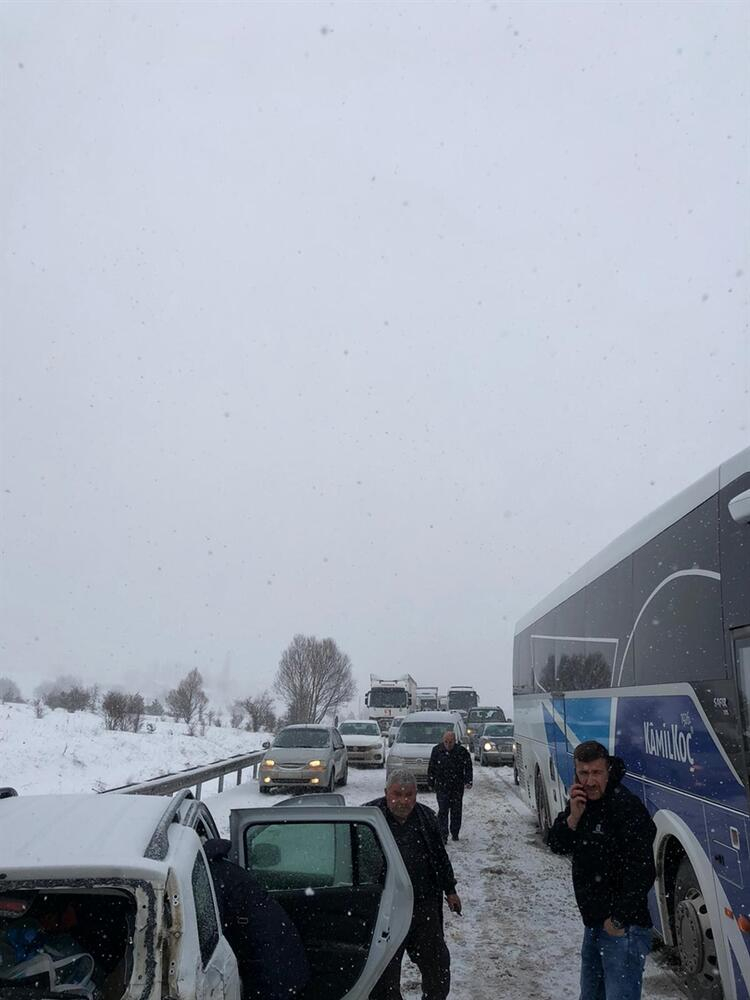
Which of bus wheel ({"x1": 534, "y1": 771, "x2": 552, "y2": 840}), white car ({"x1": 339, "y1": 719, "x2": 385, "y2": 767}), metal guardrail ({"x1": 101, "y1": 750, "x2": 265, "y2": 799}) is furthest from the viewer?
white car ({"x1": 339, "y1": 719, "x2": 385, "y2": 767})

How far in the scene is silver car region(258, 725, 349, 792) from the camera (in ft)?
60.9

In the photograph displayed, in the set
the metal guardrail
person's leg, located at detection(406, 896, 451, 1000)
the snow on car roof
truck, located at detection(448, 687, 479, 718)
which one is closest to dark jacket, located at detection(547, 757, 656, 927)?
person's leg, located at detection(406, 896, 451, 1000)

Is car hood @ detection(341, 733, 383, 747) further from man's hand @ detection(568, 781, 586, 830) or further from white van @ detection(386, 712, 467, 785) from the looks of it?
man's hand @ detection(568, 781, 586, 830)

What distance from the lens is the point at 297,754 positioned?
1900 centimetres

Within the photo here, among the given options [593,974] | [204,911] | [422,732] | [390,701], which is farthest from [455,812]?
[390,701]

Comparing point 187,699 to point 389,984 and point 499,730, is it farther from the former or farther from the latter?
point 389,984

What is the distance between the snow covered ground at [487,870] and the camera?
21.6ft

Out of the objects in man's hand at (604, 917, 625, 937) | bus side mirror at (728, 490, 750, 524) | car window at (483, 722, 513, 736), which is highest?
bus side mirror at (728, 490, 750, 524)

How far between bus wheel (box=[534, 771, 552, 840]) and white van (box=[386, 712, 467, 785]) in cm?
539

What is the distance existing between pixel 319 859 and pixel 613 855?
75.1 inches

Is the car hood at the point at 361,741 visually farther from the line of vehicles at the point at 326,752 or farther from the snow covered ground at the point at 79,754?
the snow covered ground at the point at 79,754

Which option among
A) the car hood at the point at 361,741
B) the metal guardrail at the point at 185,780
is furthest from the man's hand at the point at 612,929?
the car hood at the point at 361,741

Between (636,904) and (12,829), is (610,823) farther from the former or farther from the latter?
(12,829)

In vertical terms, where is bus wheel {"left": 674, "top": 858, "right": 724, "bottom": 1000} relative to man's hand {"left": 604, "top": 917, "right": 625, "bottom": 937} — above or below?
below
